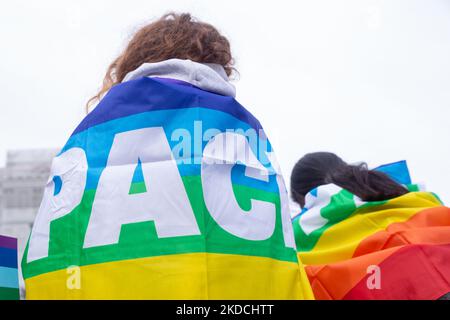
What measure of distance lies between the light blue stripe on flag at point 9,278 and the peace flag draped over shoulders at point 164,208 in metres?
0.04

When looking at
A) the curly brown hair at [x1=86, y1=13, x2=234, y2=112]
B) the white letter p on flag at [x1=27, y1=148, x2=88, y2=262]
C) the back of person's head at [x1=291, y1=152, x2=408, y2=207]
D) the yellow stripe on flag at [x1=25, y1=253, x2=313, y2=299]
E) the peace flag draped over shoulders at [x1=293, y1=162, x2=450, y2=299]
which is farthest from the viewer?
the back of person's head at [x1=291, y1=152, x2=408, y2=207]

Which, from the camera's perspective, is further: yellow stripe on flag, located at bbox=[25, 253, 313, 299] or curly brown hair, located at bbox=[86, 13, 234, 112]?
curly brown hair, located at bbox=[86, 13, 234, 112]

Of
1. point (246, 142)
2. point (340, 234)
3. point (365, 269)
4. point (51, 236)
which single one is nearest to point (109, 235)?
point (51, 236)

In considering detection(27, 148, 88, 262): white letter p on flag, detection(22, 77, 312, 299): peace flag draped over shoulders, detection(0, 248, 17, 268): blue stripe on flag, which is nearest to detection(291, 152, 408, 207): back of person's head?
Answer: detection(22, 77, 312, 299): peace flag draped over shoulders

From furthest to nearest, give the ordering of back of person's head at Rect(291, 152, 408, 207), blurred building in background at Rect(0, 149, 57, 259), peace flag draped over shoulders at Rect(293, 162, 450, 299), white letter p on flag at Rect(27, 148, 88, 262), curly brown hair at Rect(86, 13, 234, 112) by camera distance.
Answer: blurred building in background at Rect(0, 149, 57, 259)
back of person's head at Rect(291, 152, 408, 207)
peace flag draped over shoulders at Rect(293, 162, 450, 299)
curly brown hair at Rect(86, 13, 234, 112)
white letter p on flag at Rect(27, 148, 88, 262)

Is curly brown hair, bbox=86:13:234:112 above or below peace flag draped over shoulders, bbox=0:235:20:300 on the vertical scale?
above

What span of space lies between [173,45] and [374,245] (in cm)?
109

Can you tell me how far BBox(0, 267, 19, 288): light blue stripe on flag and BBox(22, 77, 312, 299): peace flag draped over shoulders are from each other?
4 cm

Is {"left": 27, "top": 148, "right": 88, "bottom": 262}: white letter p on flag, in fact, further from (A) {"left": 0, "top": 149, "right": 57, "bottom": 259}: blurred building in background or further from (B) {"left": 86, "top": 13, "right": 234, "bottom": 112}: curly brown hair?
(A) {"left": 0, "top": 149, "right": 57, "bottom": 259}: blurred building in background

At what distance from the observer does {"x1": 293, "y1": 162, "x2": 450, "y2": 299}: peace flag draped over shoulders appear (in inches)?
79.2
